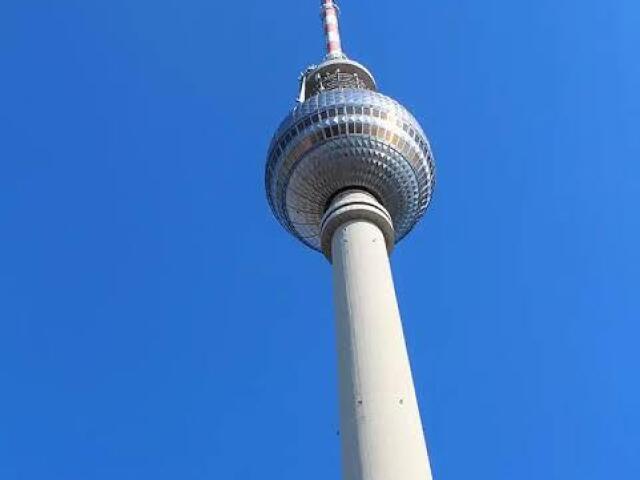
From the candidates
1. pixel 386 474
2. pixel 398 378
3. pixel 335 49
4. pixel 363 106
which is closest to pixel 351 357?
pixel 398 378

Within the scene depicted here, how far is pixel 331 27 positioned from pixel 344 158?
57.6 feet

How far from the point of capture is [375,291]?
33.1 m

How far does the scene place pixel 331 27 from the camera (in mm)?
55719

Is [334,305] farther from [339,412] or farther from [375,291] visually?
[339,412]

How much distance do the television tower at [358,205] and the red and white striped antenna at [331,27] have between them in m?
2.31

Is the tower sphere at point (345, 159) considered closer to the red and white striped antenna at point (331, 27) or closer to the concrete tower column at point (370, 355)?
the concrete tower column at point (370, 355)

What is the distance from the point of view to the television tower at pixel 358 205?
2891 cm

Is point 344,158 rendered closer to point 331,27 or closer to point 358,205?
point 358,205

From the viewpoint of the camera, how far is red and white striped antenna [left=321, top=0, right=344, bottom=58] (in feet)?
178

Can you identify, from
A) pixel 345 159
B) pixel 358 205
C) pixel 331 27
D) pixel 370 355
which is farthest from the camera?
pixel 331 27

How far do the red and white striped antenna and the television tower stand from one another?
231cm

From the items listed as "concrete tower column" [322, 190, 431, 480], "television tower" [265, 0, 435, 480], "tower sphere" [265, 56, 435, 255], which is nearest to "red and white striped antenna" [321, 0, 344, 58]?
"television tower" [265, 0, 435, 480]

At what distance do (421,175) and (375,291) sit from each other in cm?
1258

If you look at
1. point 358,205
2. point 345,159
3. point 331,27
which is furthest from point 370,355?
point 331,27
